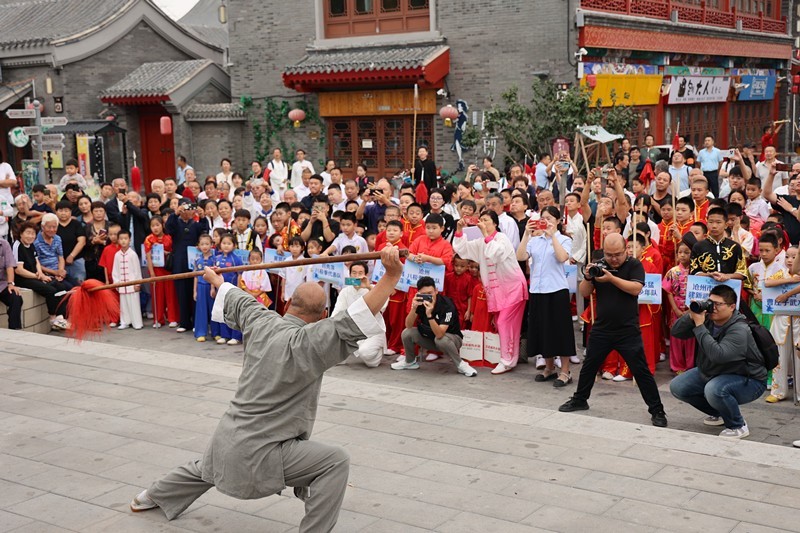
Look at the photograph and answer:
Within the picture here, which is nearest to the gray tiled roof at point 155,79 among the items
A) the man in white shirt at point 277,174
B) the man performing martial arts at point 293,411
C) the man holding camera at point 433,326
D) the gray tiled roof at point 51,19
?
the gray tiled roof at point 51,19

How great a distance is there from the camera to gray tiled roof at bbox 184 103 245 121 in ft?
76.8

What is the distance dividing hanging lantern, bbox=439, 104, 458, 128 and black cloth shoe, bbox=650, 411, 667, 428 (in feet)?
41.2

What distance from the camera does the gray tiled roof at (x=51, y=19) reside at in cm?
2514

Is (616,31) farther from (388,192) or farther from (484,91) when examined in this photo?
(388,192)

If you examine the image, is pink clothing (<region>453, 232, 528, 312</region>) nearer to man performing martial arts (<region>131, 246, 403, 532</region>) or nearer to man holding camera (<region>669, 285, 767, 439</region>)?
man holding camera (<region>669, 285, 767, 439</region>)

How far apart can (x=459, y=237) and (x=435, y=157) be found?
34.7 ft

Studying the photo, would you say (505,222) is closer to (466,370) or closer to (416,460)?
(466,370)

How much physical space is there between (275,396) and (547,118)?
43.5 ft

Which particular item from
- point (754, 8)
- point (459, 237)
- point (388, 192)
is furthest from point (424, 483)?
point (754, 8)

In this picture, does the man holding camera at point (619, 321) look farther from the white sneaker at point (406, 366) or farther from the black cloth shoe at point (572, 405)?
the white sneaker at point (406, 366)

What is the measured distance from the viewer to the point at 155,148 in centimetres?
2528

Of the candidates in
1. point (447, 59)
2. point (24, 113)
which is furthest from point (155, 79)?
point (24, 113)

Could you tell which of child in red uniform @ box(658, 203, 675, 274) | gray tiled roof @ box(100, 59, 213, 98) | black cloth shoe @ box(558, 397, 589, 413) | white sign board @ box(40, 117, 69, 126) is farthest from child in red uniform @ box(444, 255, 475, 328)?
gray tiled roof @ box(100, 59, 213, 98)

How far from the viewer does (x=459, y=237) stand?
33.7ft
